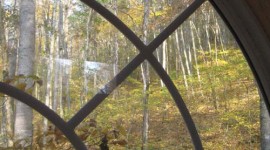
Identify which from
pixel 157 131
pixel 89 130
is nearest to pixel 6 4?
pixel 157 131

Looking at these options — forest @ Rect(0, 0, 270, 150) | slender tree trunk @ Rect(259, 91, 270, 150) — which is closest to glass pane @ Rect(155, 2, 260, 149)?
forest @ Rect(0, 0, 270, 150)

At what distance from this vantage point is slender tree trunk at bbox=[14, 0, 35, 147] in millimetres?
4426

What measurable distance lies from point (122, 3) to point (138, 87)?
4012mm

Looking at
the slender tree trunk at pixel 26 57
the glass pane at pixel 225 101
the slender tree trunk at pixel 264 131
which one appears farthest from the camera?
the glass pane at pixel 225 101

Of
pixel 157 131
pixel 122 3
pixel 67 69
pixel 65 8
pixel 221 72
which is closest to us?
pixel 221 72

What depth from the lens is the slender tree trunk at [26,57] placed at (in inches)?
174

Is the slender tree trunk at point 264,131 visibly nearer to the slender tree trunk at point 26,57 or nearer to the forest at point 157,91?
the forest at point 157,91

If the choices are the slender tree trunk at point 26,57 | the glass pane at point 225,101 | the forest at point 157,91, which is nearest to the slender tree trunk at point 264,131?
the forest at point 157,91

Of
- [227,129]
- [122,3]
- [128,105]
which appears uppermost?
[122,3]

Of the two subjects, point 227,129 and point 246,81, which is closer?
point 227,129

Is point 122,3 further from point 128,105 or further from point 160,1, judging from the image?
point 128,105

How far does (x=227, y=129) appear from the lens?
732 cm

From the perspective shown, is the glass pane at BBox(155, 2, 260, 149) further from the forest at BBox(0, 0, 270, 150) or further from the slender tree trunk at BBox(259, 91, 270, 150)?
the slender tree trunk at BBox(259, 91, 270, 150)

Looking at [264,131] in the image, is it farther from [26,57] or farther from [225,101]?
[225,101]
